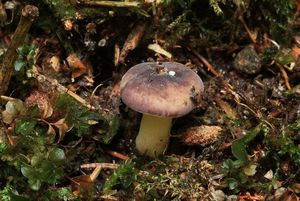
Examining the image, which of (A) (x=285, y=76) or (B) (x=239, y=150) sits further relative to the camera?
(A) (x=285, y=76)

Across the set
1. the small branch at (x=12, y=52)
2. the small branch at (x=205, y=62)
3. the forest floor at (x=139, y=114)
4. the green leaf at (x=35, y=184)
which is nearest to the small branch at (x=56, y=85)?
the forest floor at (x=139, y=114)

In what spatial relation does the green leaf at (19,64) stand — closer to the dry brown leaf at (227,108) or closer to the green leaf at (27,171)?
the green leaf at (27,171)

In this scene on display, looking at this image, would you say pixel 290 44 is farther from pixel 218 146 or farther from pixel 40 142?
pixel 40 142

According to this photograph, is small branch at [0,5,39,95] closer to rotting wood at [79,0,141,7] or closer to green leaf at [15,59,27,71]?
green leaf at [15,59,27,71]

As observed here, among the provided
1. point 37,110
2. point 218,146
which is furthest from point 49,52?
point 218,146

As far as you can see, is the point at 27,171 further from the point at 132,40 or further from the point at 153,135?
the point at 132,40

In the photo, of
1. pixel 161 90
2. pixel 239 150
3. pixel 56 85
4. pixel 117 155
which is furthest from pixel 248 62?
pixel 56 85
